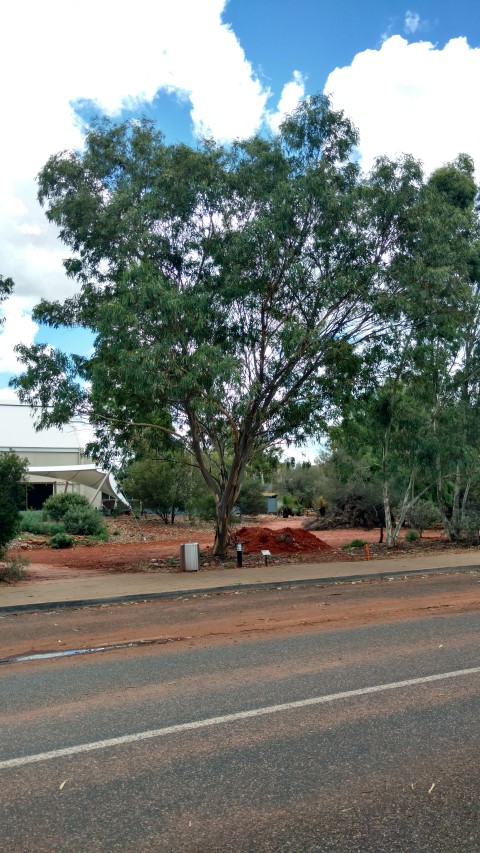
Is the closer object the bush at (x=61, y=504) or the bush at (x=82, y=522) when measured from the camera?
the bush at (x=82, y=522)

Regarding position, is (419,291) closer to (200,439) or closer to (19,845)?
(200,439)

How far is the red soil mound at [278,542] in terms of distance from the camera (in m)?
22.4

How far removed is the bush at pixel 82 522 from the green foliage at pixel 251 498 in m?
18.9

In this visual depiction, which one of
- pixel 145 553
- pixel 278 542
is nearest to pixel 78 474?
pixel 145 553

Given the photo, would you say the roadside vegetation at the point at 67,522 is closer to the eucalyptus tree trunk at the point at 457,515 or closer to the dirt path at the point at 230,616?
the eucalyptus tree trunk at the point at 457,515

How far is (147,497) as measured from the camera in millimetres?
37719

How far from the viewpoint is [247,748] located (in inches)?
188

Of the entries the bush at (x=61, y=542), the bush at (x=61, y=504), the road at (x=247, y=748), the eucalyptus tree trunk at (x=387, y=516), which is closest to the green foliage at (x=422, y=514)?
the eucalyptus tree trunk at (x=387, y=516)

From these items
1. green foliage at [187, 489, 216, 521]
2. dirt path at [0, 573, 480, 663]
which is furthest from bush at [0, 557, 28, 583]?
green foliage at [187, 489, 216, 521]

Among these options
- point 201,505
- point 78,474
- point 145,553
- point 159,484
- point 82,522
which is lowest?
point 145,553

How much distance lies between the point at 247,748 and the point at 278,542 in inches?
727

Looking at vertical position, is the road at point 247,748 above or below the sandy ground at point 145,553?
below

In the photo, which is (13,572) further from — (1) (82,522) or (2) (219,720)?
(1) (82,522)

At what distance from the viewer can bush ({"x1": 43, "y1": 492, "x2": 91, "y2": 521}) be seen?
3359 centimetres
